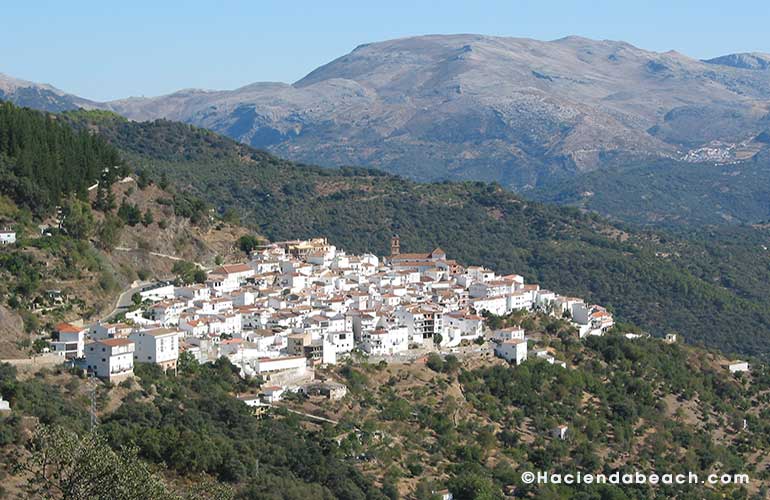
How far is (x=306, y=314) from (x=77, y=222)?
8897 mm

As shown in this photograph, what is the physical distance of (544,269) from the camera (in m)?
74.8

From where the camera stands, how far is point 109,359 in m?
31.8

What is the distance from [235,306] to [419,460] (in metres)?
10.3

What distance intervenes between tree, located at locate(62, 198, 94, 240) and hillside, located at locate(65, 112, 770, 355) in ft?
92.0

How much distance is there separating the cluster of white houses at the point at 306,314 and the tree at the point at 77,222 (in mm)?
3292

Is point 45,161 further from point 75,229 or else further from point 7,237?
point 7,237

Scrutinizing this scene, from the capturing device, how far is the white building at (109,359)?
105ft

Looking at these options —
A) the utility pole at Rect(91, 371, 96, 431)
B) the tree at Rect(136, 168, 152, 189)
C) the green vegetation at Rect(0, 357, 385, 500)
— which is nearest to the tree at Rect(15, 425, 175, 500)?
the green vegetation at Rect(0, 357, 385, 500)

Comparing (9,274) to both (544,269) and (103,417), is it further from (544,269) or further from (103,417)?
(544,269)

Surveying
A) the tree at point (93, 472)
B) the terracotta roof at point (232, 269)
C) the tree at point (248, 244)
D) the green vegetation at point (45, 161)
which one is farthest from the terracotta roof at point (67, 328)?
the tree at point (248, 244)

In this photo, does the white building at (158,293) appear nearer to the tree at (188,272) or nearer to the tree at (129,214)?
the tree at (188,272)

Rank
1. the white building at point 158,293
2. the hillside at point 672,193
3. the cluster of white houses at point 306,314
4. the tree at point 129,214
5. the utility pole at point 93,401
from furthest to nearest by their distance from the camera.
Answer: the hillside at point 672,193 < the tree at point 129,214 < the white building at point 158,293 < the cluster of white houses at point 306,314 < the utility pole at point 93,401

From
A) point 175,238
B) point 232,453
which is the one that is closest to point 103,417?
point 232,453

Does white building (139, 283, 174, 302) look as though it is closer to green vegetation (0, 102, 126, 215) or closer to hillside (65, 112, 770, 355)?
green vegetation (0, 102, 126, 215)
